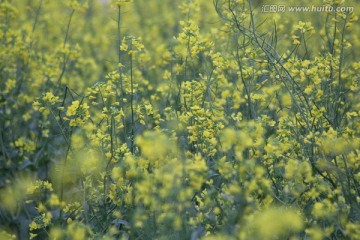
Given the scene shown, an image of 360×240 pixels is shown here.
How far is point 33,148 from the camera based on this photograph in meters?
5.30

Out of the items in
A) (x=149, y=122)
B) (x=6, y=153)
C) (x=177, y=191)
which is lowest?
(x=6, y=153)

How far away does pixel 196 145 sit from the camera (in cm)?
396

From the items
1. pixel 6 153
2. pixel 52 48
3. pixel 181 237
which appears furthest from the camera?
pixel 52 48

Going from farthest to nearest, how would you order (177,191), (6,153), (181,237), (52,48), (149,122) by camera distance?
(52,48)
(6,153)
(149,122)
(181,237)
(177,191)

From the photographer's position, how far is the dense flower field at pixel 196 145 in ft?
10.00

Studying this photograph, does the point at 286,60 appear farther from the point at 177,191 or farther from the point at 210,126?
the point at 177,191

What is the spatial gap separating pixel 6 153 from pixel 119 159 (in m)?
1.84

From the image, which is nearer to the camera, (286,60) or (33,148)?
(286,60)

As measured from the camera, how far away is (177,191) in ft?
9.30

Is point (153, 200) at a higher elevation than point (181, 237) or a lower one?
higher

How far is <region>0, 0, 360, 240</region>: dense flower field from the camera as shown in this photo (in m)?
3.05

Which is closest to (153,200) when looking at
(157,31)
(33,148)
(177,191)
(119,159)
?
(177,191)

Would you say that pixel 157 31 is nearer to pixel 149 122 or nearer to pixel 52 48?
pixel 52 48

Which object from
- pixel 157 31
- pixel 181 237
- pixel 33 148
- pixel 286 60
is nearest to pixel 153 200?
pixel 181 237
